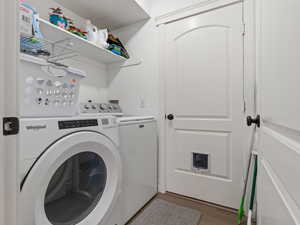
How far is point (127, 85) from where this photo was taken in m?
2.00

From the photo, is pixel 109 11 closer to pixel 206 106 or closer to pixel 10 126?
pixel 206 106

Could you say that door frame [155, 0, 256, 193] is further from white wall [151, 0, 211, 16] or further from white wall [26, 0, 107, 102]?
white wall [26, 0, 107, 102]

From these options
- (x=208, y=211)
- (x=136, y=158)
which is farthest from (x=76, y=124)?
(x=208, y=211)

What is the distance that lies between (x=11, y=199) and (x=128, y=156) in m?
0.84

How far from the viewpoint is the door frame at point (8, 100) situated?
43 cm

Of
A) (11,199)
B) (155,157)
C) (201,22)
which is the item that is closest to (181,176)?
(155,157)

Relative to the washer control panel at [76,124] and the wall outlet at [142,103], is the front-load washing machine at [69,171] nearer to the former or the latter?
the washer control panel at [76,124]

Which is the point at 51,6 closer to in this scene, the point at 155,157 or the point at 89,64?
the point at 89,64

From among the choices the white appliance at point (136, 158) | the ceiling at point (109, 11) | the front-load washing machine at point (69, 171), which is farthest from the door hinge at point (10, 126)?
the ceiling at point (109, 11)

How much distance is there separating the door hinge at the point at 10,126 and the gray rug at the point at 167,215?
4.03ft

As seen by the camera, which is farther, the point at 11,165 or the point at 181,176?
the point at 181,176

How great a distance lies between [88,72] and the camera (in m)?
1.89

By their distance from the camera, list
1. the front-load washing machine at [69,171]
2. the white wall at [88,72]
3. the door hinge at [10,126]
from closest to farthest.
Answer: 1. the door hinge at [10,126]
2. the front-load washing machine at [69,171]
3. the white wall at [88,72]

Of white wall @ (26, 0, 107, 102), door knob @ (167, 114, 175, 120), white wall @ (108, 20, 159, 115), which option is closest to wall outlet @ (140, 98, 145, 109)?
white wall @ (108, 20, 159, 115)
